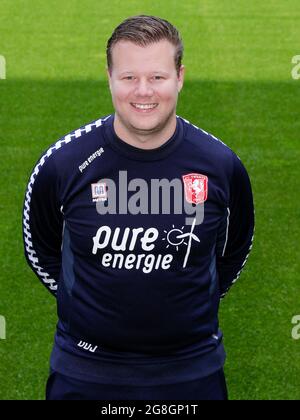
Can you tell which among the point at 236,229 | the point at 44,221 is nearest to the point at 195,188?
the point at 236,229

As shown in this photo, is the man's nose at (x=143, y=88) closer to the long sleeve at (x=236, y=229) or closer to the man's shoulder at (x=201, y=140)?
the man's shoulder at (x=201, y=140)

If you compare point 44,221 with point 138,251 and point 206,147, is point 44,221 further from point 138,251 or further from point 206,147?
point 206,147

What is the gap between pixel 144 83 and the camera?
281cm

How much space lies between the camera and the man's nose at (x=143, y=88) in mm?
2791

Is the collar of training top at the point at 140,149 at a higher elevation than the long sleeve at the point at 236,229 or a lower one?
higher

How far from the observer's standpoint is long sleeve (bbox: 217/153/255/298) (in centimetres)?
321

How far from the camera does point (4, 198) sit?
7.82 m

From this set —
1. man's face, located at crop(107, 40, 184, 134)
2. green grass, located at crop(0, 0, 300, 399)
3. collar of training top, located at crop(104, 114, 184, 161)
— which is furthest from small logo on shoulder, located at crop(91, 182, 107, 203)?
green grass, located at crop(0, 0, 300, 399)

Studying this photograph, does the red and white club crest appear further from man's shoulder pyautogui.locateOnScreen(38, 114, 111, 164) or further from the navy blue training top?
man's shoulder pyautogui.locateOnScreen(38, 114, 111, 164)

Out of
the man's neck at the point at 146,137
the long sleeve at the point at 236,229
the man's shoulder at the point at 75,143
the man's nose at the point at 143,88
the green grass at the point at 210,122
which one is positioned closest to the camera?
the man's nose at the point at 143,88

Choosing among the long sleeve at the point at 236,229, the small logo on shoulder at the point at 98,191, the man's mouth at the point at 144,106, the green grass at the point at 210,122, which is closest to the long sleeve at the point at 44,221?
the small logo on shoulder at the point at 98,191

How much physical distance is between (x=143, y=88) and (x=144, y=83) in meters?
0.02

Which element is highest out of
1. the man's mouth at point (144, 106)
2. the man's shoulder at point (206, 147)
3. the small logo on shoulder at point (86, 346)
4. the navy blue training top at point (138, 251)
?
the man's mouth at point (144, 106)

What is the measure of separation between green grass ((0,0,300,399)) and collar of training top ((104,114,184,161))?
259 centimetres
